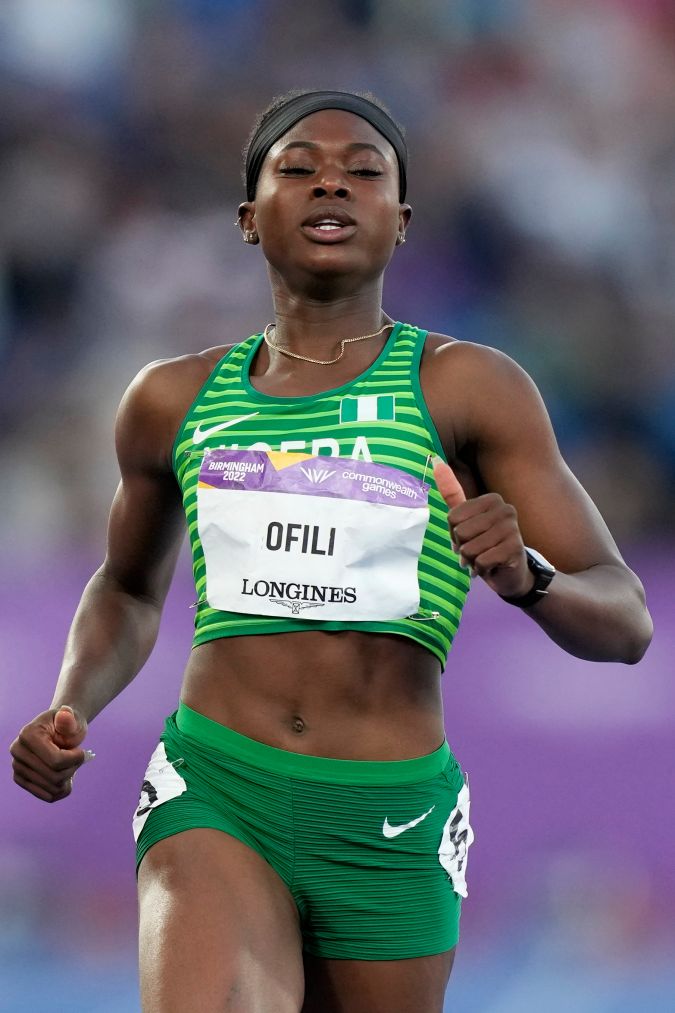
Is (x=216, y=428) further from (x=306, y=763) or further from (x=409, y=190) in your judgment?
(x=409, y=190)

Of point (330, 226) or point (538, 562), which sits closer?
point (538, 562)

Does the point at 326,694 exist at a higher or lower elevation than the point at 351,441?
lower

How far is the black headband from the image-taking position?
8.68ft

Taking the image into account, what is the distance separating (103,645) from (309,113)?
1.05m

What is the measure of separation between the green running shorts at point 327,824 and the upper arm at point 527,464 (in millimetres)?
423

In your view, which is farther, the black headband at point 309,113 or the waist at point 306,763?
the black headband at point 309,113

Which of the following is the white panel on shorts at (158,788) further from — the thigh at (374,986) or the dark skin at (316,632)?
the thigh at (374,986)

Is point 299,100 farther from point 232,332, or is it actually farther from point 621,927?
point 232,332

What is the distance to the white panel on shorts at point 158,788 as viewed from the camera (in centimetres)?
235

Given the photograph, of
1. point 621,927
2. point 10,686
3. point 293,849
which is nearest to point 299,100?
point 293,849

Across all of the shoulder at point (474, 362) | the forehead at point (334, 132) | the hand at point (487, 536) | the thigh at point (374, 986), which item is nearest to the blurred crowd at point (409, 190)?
the forehead at point (334, 132)

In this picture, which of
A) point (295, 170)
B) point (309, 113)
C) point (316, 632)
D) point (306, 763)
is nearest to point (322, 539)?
point (316, 632)

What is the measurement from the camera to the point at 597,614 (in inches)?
87.1

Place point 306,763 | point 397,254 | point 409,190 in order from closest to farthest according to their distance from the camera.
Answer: point 306,763 < point 409,190 < point 397,254
